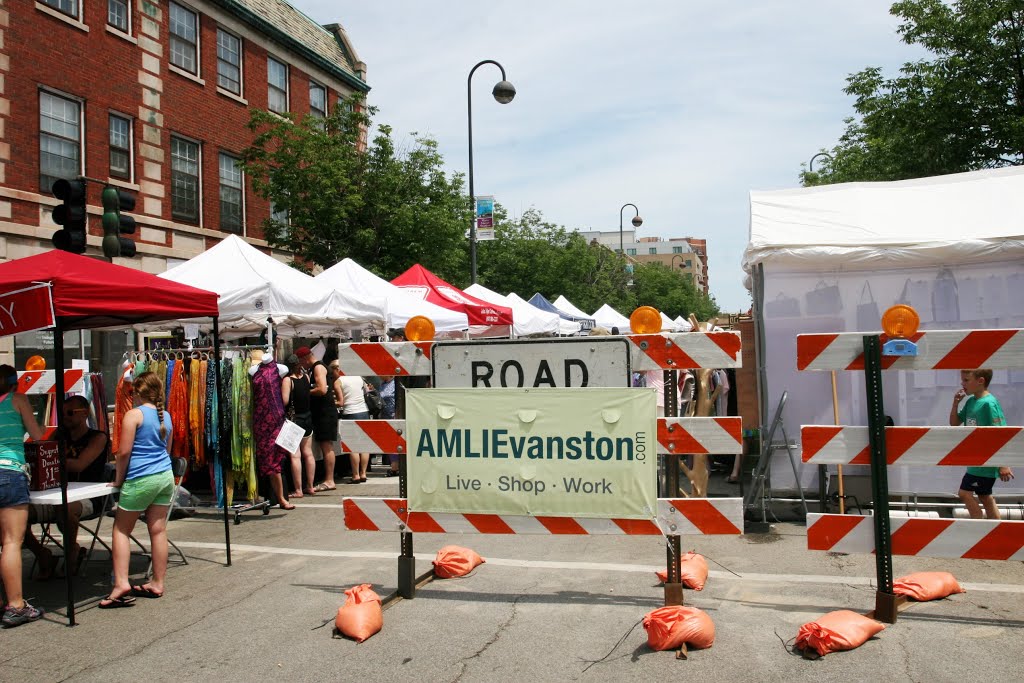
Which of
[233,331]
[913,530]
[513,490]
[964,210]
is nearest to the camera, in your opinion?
[913,530]

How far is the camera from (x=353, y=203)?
21.6 meters

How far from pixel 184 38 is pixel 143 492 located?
19.9 m

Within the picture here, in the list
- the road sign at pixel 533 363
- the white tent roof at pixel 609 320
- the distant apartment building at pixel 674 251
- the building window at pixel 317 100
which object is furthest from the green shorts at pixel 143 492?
the distant apartment building at pixel 674 251

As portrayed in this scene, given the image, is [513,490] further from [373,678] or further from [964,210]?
[964,210]

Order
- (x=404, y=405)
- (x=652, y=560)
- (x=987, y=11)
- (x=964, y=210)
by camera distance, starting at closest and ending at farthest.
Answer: (x=404, y=405) < (x=652, y=560) < (x=964, y=210) < (x=987, y=11)

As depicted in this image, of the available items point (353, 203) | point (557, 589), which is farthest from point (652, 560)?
point (353, 203)

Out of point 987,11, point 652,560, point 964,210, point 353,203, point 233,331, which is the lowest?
point 652,560

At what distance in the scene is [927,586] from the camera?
554 centimetres

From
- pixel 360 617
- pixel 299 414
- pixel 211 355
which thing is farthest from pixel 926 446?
pixel 211 355

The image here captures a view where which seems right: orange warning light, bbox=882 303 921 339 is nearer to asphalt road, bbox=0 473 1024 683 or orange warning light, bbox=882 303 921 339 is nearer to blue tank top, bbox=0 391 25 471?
asphalt road, bbox=0 473 1024 683

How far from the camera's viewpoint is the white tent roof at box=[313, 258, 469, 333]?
13.4 meters

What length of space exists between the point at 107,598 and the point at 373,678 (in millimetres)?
2608

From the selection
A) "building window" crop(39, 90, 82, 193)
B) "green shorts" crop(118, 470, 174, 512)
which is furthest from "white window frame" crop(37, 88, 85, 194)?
"green shorts" crop(118, 470, 174, 512)

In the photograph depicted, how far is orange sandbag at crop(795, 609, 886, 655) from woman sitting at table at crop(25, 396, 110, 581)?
Answer: 17.5ft
